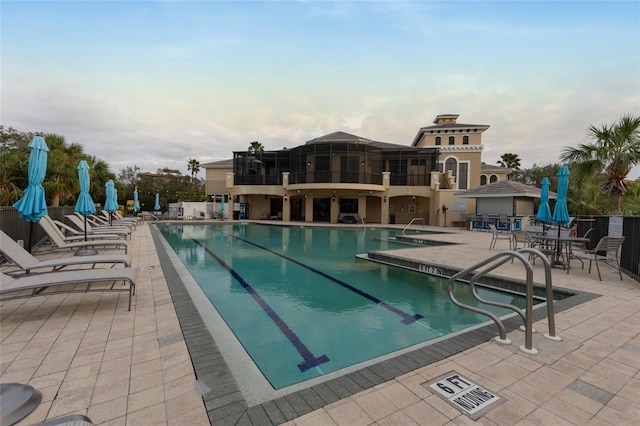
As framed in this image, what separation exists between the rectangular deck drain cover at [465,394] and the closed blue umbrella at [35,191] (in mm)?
6948

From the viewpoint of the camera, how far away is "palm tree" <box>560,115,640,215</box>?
1109 centimetres

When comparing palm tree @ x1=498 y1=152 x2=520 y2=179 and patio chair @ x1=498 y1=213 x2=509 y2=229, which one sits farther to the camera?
palm tree @ x1=498 y1=152 x2=520 y2=179

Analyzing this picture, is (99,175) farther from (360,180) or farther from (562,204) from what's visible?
(562,204)

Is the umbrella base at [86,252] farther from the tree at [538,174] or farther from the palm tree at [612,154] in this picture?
the tree at [538,174]

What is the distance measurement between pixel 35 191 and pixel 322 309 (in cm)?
583

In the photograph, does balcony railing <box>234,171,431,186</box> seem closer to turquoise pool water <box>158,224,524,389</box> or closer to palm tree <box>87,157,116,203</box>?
palm tree <box>87,157,116,203</box>

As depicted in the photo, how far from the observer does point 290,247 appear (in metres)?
11.7

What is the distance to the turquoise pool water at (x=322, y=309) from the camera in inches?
131

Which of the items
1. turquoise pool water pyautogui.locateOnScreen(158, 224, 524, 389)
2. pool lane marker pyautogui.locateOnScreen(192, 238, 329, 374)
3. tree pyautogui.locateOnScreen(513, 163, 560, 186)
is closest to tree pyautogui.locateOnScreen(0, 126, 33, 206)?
turquoise pool water pyautogui.locateOnScreen(158, 224, 524, 389)

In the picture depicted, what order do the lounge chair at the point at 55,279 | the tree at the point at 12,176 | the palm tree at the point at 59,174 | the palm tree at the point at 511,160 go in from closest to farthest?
the lounge chair at the point at 55,279, the tree at the point at 12,176, the palm tree at the point at 59,174, the palm tree at the point at 511,160

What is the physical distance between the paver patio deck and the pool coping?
0.04 ft

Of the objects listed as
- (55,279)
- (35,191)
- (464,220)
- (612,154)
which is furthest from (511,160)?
(55,279)

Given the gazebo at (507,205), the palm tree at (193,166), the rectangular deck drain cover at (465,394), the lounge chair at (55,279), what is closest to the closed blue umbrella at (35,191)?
the lounge chair at (55,279)

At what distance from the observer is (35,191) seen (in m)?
5.29
